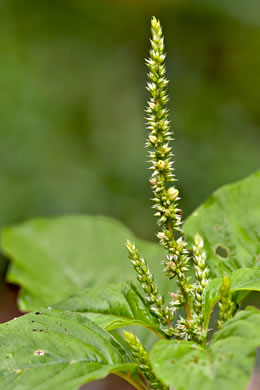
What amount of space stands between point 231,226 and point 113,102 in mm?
4317

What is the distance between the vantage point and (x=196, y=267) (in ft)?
4.38

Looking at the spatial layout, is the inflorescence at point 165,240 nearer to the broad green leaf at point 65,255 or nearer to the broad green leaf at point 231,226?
the broad green leaf at point 231,226

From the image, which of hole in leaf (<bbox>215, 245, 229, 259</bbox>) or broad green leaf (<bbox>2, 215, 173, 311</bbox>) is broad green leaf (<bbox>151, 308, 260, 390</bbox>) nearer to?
hole in leaf (<bbox>215, 245, 229, 259</bbox>)

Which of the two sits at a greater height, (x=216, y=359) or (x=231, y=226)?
(x=231, y=226)

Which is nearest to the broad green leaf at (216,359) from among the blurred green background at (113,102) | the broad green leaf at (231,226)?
the broad green leaf at (231,226)

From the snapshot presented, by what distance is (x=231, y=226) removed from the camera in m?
1.74

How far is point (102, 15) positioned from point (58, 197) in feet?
9.36

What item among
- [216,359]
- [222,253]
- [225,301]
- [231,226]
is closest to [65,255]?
[222,253]

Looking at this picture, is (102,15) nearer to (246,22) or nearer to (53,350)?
(246,22)

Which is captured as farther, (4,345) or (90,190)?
(90,190)

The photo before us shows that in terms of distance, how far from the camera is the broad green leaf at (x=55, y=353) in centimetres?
112

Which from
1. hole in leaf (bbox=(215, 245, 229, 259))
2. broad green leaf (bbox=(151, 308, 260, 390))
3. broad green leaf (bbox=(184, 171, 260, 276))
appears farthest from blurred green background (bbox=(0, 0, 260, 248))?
broad green leaf (bbox=(151, 308, 260, 390))

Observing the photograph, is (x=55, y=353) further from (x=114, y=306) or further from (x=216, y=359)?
(x=216, y=359)

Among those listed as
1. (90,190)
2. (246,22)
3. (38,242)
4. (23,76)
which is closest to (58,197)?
(90,190)
